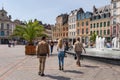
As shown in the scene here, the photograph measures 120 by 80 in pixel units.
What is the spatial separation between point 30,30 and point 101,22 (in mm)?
56863

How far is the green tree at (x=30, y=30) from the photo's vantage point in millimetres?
29719

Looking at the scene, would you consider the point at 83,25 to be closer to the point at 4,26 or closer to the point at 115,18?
the point at 115,18

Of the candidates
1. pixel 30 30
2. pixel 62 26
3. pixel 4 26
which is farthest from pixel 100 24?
pixel 30 30

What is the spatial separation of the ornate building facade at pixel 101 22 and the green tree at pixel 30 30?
5320 cm

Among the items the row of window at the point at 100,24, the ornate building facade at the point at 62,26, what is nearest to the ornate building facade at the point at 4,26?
the ornate building facade at the point at 62,26

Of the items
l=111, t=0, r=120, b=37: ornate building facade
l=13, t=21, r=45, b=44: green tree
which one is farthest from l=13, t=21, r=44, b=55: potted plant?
l=111, t=0, r=120, b=37: ornate building facade

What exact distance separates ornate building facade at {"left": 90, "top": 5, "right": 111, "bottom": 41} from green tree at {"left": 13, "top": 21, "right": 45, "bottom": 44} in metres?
53.2

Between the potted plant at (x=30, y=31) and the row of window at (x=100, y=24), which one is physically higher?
the row of window at (x=100, y=24)

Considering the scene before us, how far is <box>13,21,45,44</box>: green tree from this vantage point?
29.7m

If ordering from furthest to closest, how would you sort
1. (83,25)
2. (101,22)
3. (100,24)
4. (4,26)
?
(4,26), (83,25), (100,24), (101,22)

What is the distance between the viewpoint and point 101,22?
8431 cm

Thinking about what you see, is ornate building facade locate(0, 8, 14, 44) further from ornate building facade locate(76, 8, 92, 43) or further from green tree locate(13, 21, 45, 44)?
green tree locate(13, 21, 45, 44)

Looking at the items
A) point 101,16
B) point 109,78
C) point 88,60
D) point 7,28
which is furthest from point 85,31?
point 109,78

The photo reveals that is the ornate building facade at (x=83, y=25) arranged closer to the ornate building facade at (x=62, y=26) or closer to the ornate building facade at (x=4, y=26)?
the ornate building facade at (x=62, y=26)
